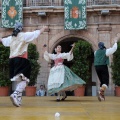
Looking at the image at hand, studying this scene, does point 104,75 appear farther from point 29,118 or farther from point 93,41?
point 93,41

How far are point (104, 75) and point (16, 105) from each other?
3.68 meters

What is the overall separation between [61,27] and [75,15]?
1.08 metres

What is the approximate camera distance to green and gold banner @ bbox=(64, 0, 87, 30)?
18.2m

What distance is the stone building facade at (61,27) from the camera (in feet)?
60.2

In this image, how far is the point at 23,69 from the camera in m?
7.54

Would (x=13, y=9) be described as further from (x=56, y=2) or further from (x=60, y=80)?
(x=60, y=80)

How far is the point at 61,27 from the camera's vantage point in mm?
18797

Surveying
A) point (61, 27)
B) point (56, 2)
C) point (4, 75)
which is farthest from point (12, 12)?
point (4, 75)

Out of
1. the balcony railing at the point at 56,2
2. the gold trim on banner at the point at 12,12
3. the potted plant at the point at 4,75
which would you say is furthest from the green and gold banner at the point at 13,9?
the potted plant at the point at 4,75

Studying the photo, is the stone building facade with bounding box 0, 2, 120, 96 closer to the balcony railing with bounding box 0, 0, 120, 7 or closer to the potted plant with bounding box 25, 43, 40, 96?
the balcony railing with bounding box 0, 0, 120, 7

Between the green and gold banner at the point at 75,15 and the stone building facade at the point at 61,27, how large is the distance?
37 centimetres

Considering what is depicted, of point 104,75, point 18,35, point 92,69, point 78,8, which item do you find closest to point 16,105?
point 18,35

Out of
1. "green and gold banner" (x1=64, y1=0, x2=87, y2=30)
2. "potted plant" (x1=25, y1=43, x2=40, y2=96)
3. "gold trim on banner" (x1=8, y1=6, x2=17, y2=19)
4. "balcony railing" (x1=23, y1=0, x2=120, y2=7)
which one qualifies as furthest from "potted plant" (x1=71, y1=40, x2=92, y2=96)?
"gold trim on banner" (x1=8, y1=6, x2=17, y2=19)

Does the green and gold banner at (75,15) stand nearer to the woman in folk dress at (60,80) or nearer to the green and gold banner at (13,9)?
the green and gold banner at (13,9)
